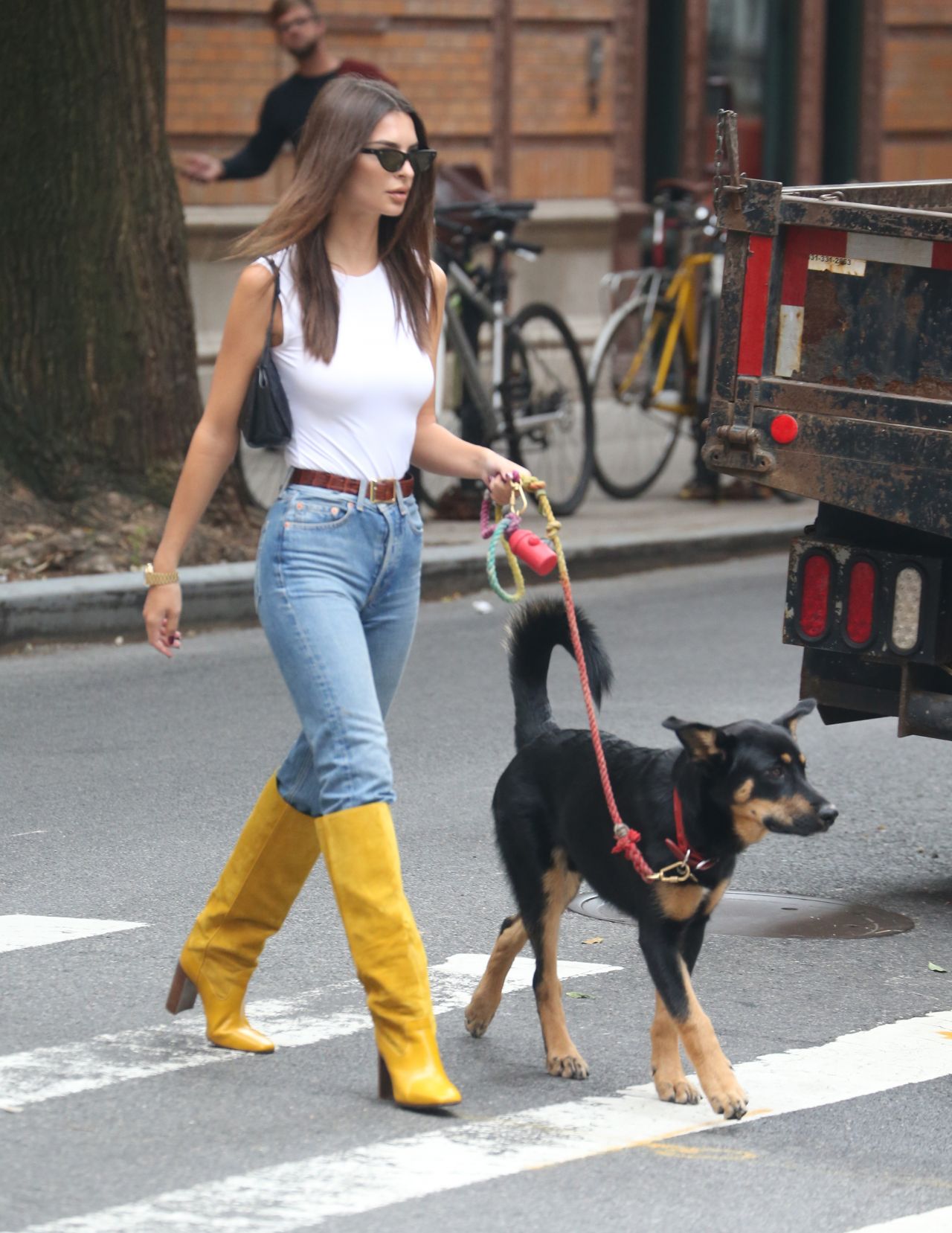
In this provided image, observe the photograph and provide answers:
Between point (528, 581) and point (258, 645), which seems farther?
point (528, 581)

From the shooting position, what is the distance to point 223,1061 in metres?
4.63

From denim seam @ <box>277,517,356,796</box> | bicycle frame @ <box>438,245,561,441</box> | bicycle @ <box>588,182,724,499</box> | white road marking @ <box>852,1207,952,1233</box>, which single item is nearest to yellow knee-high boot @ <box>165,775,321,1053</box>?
denim seam @ <box>277,517,356,796</box>

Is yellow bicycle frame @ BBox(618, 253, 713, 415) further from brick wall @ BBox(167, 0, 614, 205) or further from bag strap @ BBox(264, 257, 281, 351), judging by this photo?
bag strap @ BBox(264, 257, 281, 351)

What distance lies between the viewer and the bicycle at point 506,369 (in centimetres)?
1225

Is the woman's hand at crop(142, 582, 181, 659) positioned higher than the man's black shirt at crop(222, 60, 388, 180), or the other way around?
the man's black shirt at crop(222, 60, 388, 180)

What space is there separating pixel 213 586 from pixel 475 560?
5.31 ft

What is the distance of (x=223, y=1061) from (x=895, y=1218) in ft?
4.64

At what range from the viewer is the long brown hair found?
4.44m

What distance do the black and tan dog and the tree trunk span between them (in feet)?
20.2

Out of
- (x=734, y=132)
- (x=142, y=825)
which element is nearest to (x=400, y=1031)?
(x=142, y=825)

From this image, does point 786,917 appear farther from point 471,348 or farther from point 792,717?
point 471,348

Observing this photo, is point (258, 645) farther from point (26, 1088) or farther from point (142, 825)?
point (26, 1088)

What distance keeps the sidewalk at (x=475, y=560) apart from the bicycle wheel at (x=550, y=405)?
0.86 feet

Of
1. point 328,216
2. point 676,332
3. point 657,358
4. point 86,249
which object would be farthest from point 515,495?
point 657,358
